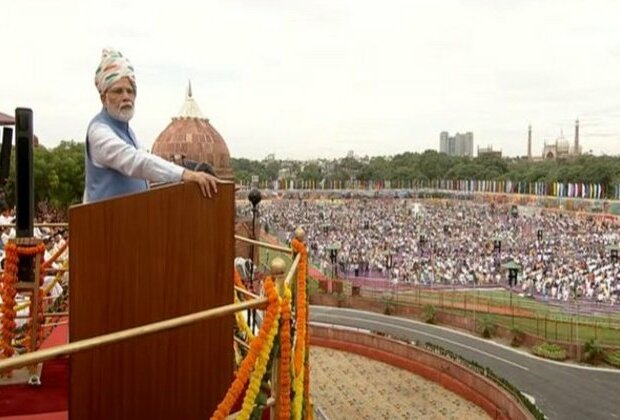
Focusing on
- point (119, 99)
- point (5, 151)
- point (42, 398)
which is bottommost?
point (42, 398)

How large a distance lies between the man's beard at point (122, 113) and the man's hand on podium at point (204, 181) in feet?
2.88

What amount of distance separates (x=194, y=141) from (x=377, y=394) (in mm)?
15409

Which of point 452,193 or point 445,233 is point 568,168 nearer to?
point 452,193

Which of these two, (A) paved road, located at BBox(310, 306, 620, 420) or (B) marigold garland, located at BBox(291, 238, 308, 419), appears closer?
(B) marigold garland, located at BBox(291, 238, 308, 419)

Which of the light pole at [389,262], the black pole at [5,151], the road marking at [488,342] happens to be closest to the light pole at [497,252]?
the light pole at [389,262]

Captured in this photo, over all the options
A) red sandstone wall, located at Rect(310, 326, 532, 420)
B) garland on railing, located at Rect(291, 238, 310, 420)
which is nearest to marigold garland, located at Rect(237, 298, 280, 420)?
garland on railing, located at Rect(291, 238, 310, 420)

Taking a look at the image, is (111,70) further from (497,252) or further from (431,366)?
(497,252)

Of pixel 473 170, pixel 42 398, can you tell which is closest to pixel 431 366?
pixel 42 398

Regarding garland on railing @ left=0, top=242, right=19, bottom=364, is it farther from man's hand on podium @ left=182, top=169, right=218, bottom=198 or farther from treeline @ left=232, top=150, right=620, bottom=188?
treeline @ left=232, top=150, right=620, bottom=188

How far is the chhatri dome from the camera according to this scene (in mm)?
25875

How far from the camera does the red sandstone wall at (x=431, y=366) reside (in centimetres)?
1338

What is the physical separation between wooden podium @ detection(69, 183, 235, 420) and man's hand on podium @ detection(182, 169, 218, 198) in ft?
0.09

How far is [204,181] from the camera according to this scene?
3035mm

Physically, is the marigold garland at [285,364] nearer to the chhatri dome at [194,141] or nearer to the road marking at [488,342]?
the road marking at [488,342]
